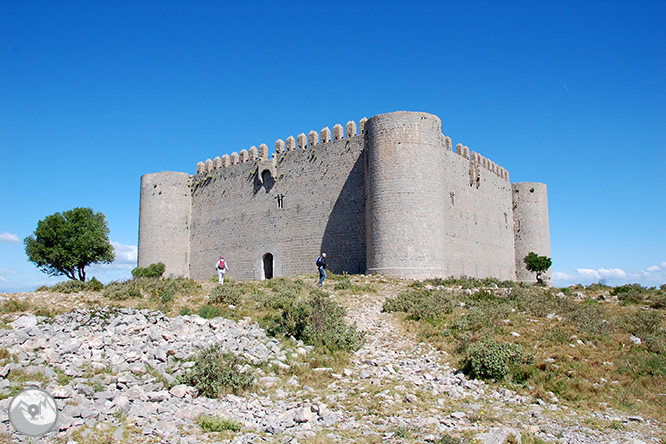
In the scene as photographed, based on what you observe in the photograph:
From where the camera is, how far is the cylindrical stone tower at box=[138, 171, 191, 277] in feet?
95.5

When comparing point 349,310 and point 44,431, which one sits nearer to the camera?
point 44,431

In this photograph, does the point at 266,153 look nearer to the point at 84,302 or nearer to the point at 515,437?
the point at 84,302

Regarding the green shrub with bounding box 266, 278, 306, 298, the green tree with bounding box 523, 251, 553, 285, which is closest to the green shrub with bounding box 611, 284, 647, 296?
the green shrub with bounding box 266, 278, 306, 298

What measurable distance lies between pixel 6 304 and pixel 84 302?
57.9 inches

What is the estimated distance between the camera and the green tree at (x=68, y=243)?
27734 mm

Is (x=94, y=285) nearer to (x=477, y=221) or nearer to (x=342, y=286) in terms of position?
(x=342, y=286)

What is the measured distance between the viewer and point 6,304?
34.3ft

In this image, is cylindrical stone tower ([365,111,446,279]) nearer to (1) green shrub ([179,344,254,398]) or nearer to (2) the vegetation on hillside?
(2) the vegetation on hillside

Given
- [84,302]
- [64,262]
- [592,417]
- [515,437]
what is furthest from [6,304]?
[64,262]

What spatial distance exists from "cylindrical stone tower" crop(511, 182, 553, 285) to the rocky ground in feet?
75.0

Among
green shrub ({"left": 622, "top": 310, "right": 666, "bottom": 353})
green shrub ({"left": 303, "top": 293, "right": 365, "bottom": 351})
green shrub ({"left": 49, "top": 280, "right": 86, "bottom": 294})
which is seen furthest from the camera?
green shrub ({"left": 49, "top": 280, "right": 86, "bottom": 294})

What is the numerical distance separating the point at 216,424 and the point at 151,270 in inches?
927

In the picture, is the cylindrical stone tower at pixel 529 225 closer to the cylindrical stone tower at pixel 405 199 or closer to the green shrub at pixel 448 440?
the cylindrical stone tower at pixel 405 199

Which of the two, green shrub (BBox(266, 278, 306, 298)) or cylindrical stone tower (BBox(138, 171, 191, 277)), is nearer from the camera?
green shrub (BBox(266, 278, 306, 298))
